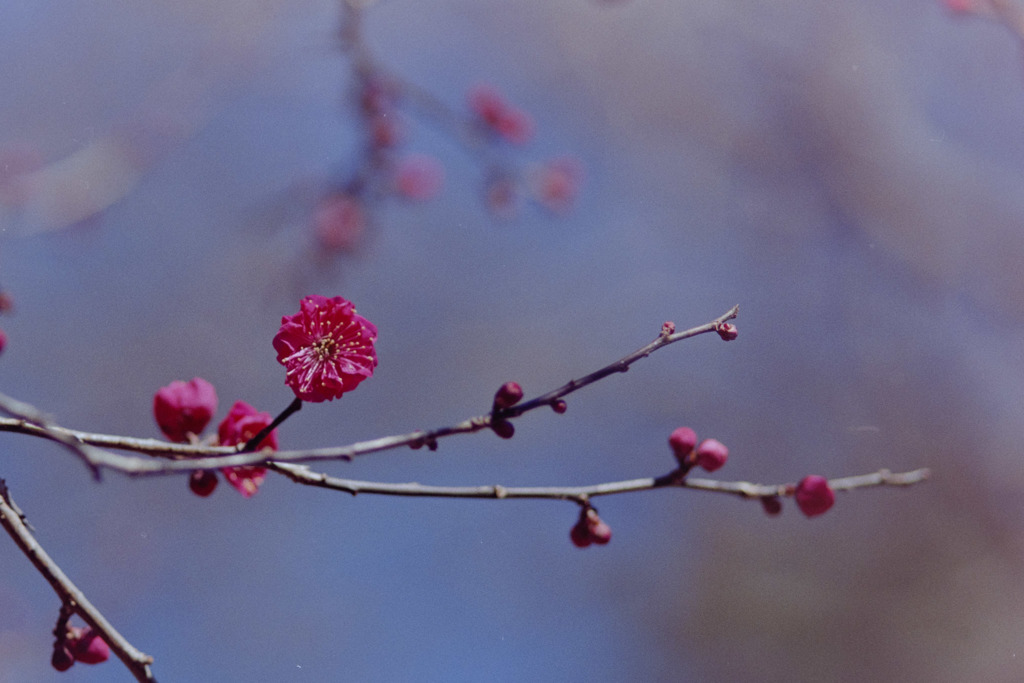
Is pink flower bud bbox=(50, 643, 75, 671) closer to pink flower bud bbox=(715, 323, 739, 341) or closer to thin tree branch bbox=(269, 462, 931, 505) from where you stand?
thin tree branch bbox=(269, 462, 931, 505)

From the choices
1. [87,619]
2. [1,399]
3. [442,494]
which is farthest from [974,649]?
[1,399]

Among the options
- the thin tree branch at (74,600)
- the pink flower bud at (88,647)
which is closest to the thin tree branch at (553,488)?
the thin tree branch at (74,600)

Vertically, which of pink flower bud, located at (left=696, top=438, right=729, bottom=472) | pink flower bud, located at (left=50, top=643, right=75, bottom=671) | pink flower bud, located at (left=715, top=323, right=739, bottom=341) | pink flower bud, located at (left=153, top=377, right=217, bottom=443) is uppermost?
pink flower bud, located at (left=715, top=323, right=739, bottom=341)

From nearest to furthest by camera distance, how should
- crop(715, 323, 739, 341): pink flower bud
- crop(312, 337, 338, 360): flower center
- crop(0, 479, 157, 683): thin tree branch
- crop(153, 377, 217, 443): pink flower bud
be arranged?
crop(0, 479, 157, 683): thin tree branch
crop(715, 323, 739, 341): pink flower bud
crop(312, 337, 338, 360): flower center
crop(153, 377, 217, 443): pink flower bud

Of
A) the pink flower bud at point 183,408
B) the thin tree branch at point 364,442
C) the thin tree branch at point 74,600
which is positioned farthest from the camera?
the pink flower bud at point 183,408

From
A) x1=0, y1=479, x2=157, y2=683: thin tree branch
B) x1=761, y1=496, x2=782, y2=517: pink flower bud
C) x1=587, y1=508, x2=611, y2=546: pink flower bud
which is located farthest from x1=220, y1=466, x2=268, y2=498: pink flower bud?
x1=761, y1=496, x2=782, y2=517: pink flower bud

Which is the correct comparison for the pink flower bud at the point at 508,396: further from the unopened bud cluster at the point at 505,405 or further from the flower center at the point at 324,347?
the flower center at the point at 324,347
